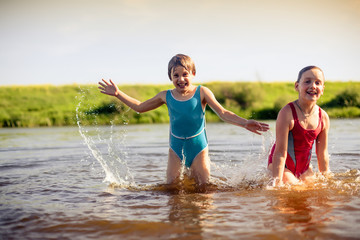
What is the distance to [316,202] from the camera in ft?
11.6

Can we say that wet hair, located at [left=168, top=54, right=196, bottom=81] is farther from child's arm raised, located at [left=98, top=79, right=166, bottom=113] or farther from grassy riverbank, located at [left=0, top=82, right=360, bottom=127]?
grassy riverbank, located at [left=0, top=82, right=360, bottom=127]

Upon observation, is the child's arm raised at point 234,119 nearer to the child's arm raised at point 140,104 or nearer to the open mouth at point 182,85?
the open mouth at point 182,85

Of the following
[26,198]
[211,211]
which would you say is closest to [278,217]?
[211,211]

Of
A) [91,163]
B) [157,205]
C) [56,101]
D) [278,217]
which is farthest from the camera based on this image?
[56,101]

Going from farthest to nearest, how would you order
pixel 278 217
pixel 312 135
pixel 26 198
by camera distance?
pixel 312 135, pixel 26 198, pixel 278 217

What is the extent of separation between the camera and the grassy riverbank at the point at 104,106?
23016 millimetres

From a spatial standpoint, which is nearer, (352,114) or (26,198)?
(26,198)

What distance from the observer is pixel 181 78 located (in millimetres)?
4613

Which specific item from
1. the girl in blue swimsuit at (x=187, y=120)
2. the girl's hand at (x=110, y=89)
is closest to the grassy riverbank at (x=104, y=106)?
the girl's hand at (x=110, y=89)

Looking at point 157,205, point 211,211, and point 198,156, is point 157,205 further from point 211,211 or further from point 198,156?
point 198,156

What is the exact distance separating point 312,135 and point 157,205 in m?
2.05

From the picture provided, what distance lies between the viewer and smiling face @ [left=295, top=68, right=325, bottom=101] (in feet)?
13.7

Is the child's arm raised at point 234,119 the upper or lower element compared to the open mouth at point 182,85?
lower

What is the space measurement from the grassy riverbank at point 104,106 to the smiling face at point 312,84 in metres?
16.1
